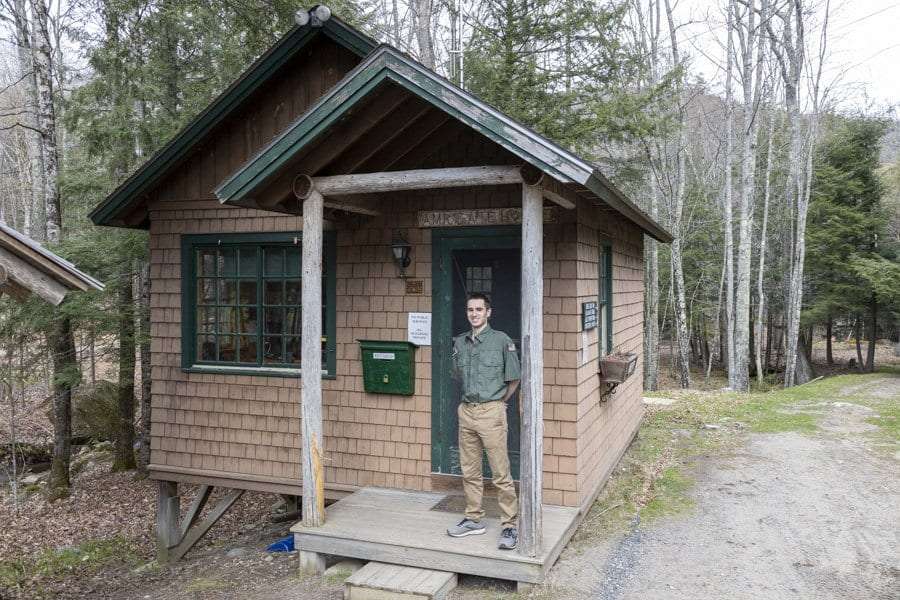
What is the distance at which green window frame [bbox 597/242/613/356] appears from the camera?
6.76m

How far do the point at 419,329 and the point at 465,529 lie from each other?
6.48 ft

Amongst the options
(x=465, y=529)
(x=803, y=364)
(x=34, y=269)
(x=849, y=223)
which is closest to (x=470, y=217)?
(x=465, y=529)

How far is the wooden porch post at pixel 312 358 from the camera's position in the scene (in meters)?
5.07

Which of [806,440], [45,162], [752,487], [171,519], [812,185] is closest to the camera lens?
[752,487]

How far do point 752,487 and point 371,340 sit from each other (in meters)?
4.41

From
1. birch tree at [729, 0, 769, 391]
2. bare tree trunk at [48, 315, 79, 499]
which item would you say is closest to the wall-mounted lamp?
bare tree trunk at [48, 315, 79, 499]

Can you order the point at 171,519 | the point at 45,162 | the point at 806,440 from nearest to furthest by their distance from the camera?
the point at 171,519 → the point at 806,440 → the point at 45,162

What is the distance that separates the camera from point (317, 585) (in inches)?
190

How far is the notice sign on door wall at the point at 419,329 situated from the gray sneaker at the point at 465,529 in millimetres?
1790

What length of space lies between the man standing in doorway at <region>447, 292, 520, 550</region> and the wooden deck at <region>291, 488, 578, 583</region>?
0.22 metres

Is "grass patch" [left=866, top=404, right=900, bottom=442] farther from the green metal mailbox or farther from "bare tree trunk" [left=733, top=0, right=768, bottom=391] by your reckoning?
the green metal mailbox

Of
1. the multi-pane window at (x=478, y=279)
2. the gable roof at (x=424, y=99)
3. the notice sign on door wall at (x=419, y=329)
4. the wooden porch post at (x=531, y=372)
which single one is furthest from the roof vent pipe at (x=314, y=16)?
the wooden porch post at (x=531, y=372)

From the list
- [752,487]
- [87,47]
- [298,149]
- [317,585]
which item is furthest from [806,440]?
[87,47]

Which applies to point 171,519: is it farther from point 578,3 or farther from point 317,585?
point 578,3
